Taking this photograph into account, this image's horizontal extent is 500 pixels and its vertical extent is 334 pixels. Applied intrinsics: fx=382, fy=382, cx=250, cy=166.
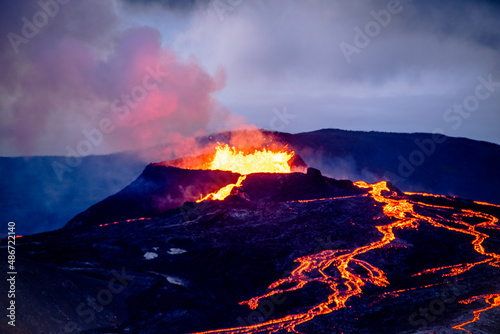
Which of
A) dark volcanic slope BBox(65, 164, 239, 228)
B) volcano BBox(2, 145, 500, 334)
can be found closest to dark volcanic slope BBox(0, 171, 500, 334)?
volcano BBox(2, 145, 500, 334)

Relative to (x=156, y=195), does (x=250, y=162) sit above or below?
above

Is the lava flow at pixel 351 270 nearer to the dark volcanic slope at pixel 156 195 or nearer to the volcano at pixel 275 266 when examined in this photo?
the volcano at pixel 275 266

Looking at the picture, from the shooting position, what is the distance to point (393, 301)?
50.1 ft

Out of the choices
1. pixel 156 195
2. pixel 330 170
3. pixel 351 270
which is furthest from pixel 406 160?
pixel 351 270

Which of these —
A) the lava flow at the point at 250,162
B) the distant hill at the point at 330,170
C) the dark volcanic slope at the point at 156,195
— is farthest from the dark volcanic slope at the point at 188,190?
the distant hill at the point at 330,170

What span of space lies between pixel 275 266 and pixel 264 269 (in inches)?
26.2

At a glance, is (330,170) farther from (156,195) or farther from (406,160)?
(156,195)

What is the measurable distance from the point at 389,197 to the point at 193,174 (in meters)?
18.4

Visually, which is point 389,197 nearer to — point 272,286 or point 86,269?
point 272,286

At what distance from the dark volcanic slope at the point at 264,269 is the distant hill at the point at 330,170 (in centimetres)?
2915

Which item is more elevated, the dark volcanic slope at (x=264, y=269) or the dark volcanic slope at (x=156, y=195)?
the dark volcanic slope at (x=156, y=195)

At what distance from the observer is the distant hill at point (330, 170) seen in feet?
171

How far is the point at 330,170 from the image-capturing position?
67.5 metres

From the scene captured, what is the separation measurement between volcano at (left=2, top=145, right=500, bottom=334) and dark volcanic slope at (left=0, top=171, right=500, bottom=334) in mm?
73
